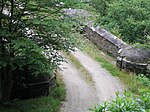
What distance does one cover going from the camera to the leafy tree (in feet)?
32.3

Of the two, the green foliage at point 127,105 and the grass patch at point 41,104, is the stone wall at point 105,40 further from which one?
the green foliage at point 127,105

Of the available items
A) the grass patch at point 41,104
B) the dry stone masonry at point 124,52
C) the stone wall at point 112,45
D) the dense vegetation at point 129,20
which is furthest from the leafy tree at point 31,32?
the dense vegetation at point 129,20

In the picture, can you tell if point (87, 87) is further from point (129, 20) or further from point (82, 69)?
point (129, 20)

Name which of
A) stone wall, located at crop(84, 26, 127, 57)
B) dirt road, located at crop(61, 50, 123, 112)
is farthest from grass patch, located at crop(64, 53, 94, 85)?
stone wall, located at crop(84, 26, 127, 57)

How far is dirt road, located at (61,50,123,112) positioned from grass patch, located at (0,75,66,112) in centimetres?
28

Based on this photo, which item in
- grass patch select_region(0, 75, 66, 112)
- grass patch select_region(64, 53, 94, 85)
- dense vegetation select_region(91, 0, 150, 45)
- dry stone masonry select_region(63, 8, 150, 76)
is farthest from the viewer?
dense vegetation select_region(91, 0, 150, 45)

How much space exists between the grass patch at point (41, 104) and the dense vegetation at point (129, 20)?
6.08 meters

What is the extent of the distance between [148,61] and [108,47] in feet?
10.0

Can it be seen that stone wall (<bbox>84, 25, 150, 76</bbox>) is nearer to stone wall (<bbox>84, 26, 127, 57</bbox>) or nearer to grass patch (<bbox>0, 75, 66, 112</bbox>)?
stone wall (<bbox>84, 26, 127, 57</bbox>)

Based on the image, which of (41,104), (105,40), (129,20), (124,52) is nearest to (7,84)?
(41,104)

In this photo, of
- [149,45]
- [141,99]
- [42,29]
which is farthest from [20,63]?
[149,45]

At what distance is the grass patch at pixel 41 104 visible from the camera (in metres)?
11.2

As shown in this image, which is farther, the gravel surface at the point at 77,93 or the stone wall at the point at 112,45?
the stone wall at the point at 112,45

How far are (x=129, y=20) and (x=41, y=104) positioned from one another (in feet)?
25.2
